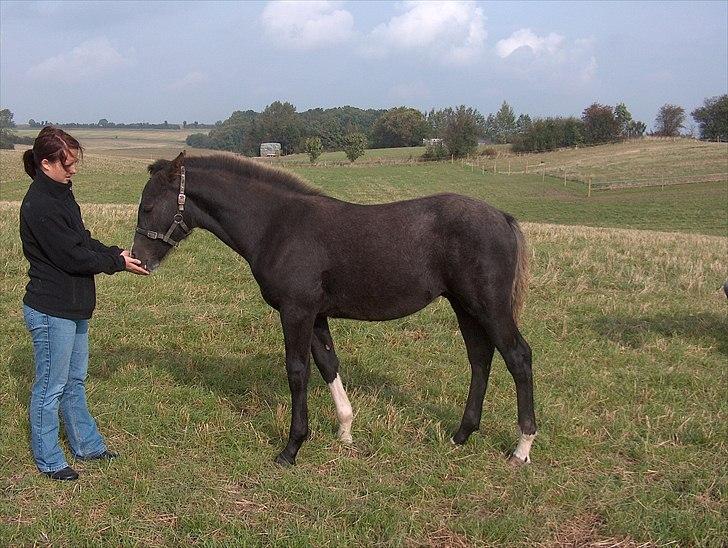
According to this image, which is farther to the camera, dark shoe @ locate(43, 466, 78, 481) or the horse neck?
the horse neck

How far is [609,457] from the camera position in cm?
470

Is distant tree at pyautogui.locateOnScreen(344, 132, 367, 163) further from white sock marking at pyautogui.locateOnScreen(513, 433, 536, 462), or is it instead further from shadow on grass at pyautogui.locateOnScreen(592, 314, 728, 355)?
white sock marking at pyautogui.locateOnScreen(513, 433, 536, 462)

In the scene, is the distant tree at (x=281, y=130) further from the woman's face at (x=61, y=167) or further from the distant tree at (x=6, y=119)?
the woman's face at (x=61, y=167)

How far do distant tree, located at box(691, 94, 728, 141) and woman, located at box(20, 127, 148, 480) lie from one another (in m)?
102

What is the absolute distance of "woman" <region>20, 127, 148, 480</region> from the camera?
155 inches

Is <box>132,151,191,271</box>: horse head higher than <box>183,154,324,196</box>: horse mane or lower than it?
lower

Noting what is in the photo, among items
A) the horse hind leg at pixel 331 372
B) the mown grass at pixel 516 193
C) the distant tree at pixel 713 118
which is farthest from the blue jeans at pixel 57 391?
the distant tree at pixel 713 118

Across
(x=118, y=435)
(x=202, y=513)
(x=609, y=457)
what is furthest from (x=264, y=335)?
(x=609, y=457)

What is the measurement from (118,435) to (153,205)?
A: 1918 millimetres

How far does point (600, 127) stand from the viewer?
91125 millimetres

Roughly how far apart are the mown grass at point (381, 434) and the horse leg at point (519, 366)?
19 centimetres

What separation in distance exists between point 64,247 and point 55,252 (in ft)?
0.24

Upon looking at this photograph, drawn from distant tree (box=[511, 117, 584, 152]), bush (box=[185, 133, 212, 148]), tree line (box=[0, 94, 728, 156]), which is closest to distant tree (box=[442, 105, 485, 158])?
tree line (box=[0, 94, 728, 156])

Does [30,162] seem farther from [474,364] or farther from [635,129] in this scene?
[635,129]
